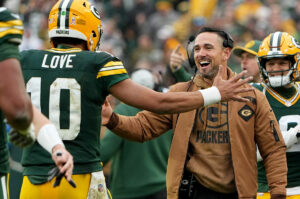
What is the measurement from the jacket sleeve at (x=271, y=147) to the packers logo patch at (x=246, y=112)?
0.06 meters

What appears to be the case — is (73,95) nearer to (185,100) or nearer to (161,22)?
(185,100)

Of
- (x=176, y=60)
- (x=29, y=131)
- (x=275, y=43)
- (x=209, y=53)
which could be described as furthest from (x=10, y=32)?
(x=176, y=60)

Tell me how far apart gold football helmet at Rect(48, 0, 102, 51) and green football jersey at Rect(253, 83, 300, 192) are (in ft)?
7.01

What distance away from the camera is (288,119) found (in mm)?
5984

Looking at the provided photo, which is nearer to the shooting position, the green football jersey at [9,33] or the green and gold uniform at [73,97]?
the green football jersey at [9,33]

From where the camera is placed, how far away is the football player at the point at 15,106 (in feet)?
10.7

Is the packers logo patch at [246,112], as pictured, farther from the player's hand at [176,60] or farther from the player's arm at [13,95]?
the player's hand at [176,60]

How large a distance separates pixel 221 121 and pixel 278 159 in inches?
22.7

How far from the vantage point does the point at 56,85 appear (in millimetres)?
4402

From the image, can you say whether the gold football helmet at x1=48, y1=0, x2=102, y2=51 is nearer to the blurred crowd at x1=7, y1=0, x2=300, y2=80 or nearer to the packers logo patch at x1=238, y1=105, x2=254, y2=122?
the packers logo patch at x1=238, y1=105, x2=254, y2=122

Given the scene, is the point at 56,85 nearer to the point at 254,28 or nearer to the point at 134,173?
the point at 134,173

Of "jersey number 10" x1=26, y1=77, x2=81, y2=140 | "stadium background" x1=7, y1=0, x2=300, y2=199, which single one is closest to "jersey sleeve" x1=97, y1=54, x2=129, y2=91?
"jersey number 10" x1=26, y1=77, x2=81, y2=140

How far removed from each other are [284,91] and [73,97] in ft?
8.51

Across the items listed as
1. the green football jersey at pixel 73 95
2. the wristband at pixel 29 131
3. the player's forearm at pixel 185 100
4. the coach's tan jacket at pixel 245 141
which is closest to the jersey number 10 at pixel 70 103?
the green football jersey at pixel 73 95
